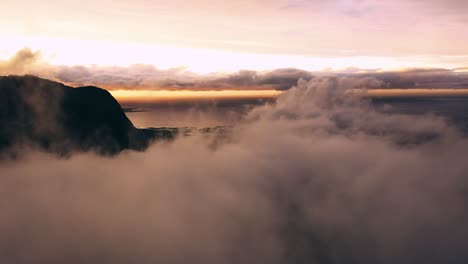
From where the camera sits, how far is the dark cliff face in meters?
163

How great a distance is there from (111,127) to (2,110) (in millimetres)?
53059

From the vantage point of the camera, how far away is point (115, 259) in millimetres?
178125

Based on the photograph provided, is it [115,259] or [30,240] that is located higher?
[30,240]

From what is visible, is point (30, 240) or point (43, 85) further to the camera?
point (43, 85)

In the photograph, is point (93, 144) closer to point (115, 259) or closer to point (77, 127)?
point (77, 127)

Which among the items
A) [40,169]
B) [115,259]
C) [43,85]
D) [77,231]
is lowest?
[115,259]

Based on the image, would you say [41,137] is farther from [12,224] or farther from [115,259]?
[115,259]

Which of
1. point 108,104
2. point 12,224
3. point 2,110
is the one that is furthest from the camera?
point 108,104

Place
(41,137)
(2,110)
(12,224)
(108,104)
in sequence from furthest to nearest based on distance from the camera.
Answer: (108,104)
(12,224)
(41,137)
(2,110)

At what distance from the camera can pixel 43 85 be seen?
591ft

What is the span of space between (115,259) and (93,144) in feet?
217

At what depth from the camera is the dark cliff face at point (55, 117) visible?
163 meters

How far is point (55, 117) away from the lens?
570ft

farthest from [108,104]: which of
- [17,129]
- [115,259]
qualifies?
[115,259]
